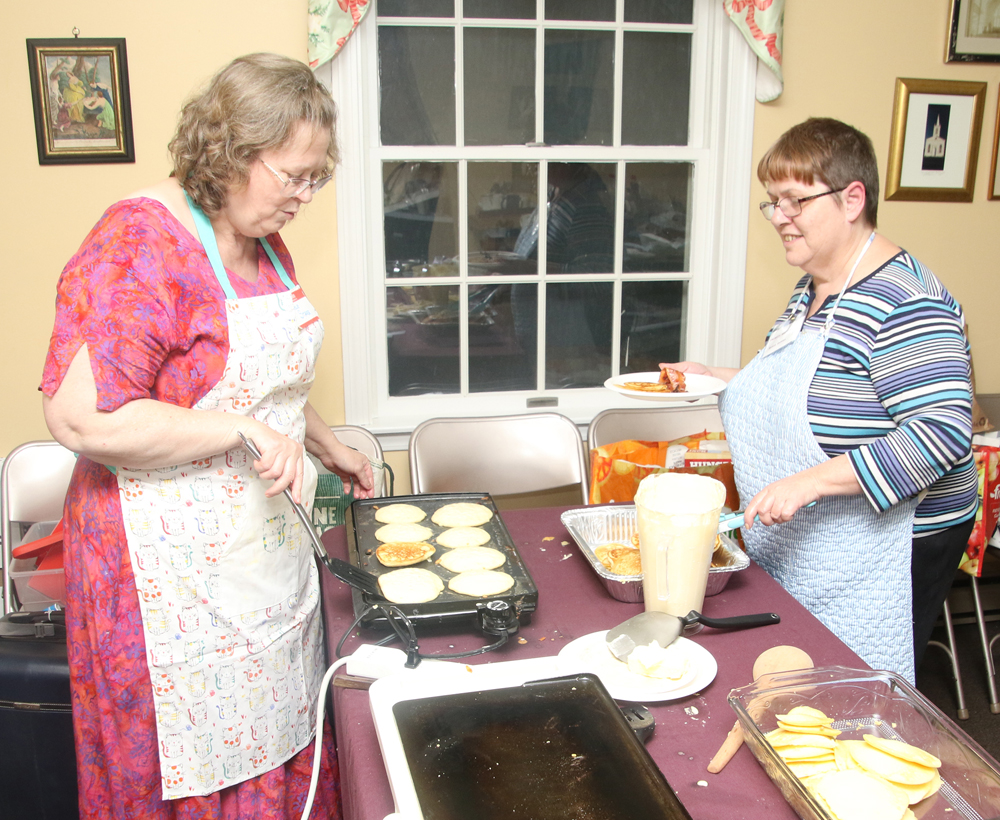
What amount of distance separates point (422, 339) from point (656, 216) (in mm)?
986

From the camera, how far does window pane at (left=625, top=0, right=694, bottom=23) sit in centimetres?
271

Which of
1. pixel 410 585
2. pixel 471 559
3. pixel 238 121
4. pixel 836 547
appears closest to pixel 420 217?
pixel 238 121

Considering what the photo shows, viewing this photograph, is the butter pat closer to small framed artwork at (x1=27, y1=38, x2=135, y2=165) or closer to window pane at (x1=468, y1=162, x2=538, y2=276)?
window pane at (x1=468, y1=162, x2=538, y2=276)

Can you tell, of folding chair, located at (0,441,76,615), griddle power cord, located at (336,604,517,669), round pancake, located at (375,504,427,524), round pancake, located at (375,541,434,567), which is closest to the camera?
griddle power cord, located at (336,604,517,669)

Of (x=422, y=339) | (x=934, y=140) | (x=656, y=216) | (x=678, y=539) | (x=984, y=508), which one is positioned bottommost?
(x=984, y=508)

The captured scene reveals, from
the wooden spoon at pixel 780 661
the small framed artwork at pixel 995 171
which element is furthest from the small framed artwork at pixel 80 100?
the small framed artwork at pixel 995 171

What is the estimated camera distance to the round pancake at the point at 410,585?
129cm

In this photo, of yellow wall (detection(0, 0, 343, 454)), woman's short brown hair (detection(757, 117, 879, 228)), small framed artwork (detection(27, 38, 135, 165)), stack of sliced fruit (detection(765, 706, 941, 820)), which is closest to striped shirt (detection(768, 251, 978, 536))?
woman's short brown hair (detection(757, 117, 879, 228))

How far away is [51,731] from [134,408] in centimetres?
98

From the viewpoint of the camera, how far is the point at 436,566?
144 centimetres

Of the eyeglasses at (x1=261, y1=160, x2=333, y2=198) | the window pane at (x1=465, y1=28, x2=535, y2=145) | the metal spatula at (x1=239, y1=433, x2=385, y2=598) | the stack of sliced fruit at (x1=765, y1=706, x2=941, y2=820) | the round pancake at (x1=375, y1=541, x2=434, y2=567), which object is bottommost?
the round pancake at (x1=375, y1=541, x2=434, y2=567)

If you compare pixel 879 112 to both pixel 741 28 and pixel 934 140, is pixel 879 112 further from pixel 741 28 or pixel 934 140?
pixel 741 28

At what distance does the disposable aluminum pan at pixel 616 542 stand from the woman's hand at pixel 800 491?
109mm

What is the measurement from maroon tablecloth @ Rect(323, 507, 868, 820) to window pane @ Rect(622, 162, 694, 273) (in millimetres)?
1491
